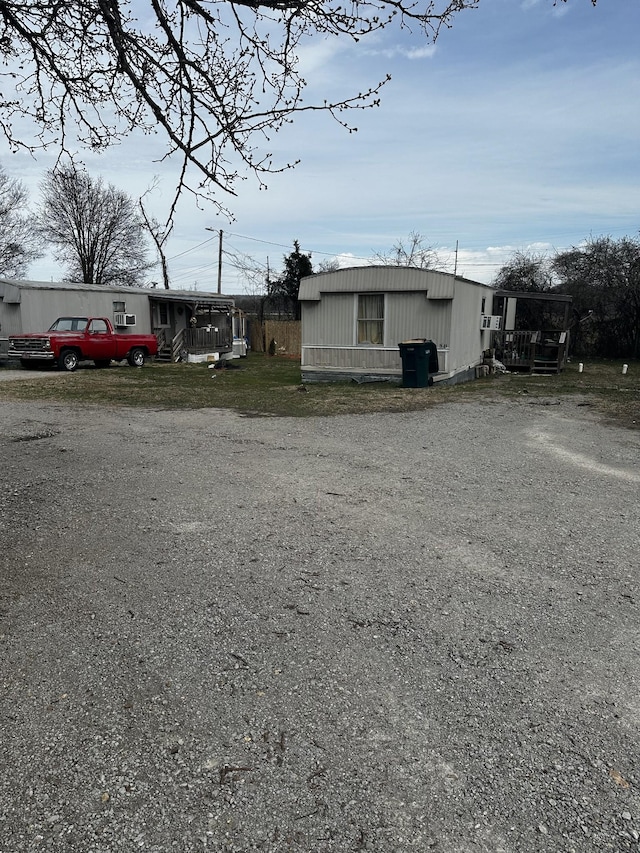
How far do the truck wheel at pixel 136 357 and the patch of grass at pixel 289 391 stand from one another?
1696 millimetres

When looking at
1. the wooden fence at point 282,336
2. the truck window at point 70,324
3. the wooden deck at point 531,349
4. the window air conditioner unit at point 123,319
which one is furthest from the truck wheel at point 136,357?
the wooden deck at point 531,349

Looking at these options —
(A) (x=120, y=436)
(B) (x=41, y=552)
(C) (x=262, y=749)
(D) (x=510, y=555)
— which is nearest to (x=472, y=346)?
(A) (x=120, y=436)

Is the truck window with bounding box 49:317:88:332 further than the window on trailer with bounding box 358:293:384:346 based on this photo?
Yes

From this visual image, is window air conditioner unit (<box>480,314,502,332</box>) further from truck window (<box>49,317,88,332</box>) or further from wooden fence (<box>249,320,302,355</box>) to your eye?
truck window (<box>49,317,88,332</box>)

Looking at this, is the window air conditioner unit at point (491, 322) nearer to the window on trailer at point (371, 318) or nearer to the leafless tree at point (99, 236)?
the window on trailer at point (371, 318)

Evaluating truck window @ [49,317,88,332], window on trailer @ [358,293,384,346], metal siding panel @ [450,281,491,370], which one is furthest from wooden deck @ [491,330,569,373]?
truck window @ [49,317,88,332]

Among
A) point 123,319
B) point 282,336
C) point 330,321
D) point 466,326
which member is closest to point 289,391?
point 330,321

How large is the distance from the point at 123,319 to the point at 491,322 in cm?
1368

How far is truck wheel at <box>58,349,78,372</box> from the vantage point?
18.9 metres

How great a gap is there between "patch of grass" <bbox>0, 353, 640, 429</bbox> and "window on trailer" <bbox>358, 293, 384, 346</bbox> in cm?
124

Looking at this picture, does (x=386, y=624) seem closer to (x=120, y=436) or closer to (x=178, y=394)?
(x=120, y=436)

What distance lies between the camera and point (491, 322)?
63.8 feet

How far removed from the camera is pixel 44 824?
1964 mm

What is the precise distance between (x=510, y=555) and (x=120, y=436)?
6126mm
